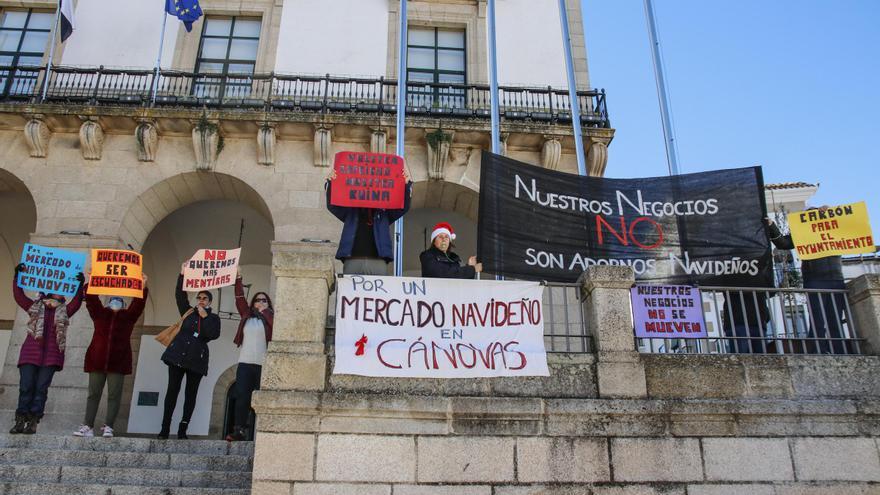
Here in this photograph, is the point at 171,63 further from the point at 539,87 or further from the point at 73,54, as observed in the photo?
the point at 539,87

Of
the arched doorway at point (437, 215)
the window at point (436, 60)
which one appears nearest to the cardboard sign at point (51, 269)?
the arched doorway at point (437, 215)

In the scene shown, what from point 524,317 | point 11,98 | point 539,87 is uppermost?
point 539,87

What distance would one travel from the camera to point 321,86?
14344mm

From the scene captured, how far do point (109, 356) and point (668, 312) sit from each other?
7313 millimetres

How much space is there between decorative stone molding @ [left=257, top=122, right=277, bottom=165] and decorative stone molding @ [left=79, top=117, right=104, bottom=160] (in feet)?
10.3

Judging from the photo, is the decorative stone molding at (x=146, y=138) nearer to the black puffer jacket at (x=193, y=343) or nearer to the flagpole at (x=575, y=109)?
the black puffer jacket at (x=193, y=343)

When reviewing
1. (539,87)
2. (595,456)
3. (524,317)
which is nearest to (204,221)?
(539,87)

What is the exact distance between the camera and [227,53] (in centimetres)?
1524

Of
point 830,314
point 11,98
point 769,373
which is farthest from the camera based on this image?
point 11,98

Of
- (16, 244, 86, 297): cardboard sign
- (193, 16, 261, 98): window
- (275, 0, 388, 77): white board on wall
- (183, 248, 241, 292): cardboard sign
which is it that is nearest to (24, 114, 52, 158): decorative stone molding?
(193, 16, 261, 98): window

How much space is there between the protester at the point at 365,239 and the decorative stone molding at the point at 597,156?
596cm

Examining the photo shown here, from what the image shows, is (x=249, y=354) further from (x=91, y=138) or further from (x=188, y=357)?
(x=91, y=138)

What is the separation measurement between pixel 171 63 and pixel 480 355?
11.5 meters

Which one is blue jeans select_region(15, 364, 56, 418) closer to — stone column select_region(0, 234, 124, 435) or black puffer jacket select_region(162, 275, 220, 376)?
black puffer jacket select_region(162, 275, 220, 376)
